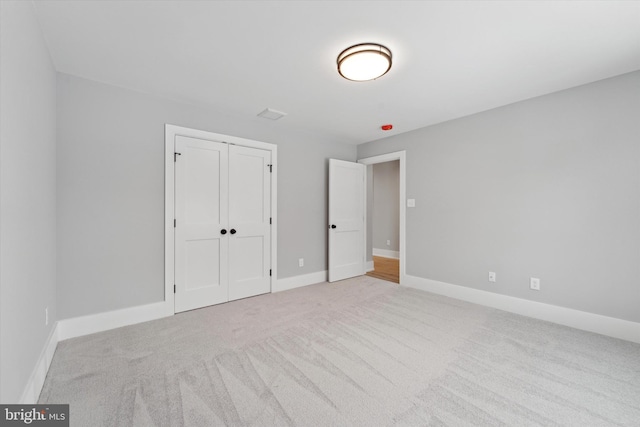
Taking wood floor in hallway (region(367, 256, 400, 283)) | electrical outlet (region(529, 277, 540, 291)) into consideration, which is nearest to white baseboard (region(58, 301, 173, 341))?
wood floor in hallway (region(367, 256, 400, 283))

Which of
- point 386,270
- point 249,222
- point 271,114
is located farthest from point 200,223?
point 386,270

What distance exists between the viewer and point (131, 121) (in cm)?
278

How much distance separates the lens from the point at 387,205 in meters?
7.15

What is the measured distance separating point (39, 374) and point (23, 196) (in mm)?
1217

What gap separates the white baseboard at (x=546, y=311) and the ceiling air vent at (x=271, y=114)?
3291 mm

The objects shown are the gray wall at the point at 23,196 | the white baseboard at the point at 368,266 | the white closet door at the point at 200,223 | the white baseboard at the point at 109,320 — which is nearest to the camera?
the gray wall at the point at 23,196

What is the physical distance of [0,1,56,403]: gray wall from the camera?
1226mm

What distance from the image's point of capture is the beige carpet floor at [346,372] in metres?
1.53

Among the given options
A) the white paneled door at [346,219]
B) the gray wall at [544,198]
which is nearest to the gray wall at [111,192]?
the white paneled door at [346,219]

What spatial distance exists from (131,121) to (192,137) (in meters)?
0.62

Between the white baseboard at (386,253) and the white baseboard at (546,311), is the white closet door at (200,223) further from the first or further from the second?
the white baseboard at (386,253)

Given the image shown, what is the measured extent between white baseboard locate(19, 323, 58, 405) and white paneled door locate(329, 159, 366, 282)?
3329 millimetres

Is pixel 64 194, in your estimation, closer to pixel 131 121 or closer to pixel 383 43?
pixel 131 121

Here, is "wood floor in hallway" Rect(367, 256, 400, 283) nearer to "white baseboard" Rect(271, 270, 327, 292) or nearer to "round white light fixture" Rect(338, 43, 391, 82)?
"white baseboard" Rect(271, 270, 327, 292)
